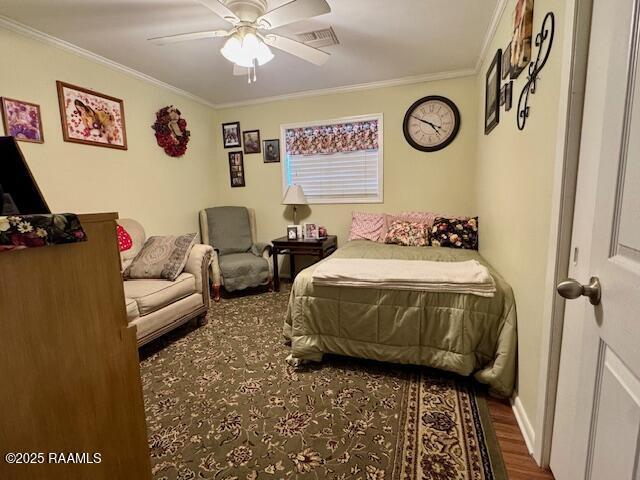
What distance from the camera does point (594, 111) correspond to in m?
0.87

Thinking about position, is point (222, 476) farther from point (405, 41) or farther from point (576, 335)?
point (405, 41)

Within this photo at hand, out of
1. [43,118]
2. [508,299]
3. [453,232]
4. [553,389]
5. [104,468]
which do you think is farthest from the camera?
[453,232]

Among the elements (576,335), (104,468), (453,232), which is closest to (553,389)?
(576,335)

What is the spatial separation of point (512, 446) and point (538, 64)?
1.72 metres

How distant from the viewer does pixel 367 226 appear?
3.56 metres

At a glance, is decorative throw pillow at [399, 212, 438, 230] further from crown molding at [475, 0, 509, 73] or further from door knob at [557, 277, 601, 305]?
door knob at [557, 277, 601, 305]

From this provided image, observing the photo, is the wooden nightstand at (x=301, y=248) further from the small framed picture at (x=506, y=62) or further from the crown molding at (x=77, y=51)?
the small framed picture at (x=506, y=62)

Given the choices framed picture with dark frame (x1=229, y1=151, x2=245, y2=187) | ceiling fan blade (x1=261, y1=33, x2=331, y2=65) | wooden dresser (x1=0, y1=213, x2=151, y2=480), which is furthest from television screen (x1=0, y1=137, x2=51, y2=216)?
framed picture with dark frame (x1=229, y1=151, x2=245, y2=187)

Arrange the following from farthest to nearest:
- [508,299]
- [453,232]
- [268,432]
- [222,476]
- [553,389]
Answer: [453,232]
[508,299]
[268,432]
[222,476]
[553,389]

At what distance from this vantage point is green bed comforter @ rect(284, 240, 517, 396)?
5.70 feet

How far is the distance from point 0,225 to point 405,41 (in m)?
2.90

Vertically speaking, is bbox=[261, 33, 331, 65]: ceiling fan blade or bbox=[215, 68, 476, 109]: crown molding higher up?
bbox=[215, 68, 476, 109]: crown molding

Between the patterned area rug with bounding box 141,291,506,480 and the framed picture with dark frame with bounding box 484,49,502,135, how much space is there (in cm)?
187

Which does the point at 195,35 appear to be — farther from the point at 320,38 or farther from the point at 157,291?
the point at 157,291
